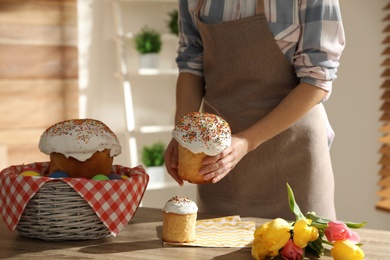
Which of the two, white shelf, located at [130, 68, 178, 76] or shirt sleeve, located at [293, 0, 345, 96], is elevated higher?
shirt sleeve, located at [293, 0, 345, 96]

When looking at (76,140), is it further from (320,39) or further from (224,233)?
(320,39)

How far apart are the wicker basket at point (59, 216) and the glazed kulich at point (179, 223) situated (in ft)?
0.47

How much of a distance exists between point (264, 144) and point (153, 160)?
2193mm

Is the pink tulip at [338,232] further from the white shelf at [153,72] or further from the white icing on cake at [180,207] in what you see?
the white shelf at [153,72]

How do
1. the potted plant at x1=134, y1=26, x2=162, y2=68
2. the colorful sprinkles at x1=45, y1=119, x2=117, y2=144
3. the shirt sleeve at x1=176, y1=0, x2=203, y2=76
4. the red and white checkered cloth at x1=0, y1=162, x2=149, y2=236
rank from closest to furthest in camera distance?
1. the red and white checkered cloth at x1=0, y1=162, x2=149, y2=236
2. the colorful sprinkles at x1=45, y1=119, x2=117, y2=144
3. the shirt sleeve at x1=176, y1=0, x2=203, y2=76
4. the potted plant at x1=134, y1=26, x2=162, y2=68

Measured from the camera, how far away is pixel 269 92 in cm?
211

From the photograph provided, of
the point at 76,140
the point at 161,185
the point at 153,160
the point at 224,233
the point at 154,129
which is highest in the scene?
the point at 76,140

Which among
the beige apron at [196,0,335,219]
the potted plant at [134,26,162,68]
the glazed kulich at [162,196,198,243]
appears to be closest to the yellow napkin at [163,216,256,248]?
the glazed kulich at [162,196,198,243]

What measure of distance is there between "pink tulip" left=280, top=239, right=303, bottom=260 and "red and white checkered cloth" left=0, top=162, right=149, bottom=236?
0.39m

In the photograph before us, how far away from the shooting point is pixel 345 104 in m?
3.82

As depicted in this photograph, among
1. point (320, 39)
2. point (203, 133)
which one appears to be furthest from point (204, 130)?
point (320, 39)

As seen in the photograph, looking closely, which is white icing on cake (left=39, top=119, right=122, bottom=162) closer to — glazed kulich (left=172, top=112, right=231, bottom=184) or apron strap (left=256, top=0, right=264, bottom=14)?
glazed kulich (left=172, top=112, right=231, bottom=184)

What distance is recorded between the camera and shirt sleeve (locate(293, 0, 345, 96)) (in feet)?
6.34

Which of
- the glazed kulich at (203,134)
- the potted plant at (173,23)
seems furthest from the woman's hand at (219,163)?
the potted plant at (173,23)
